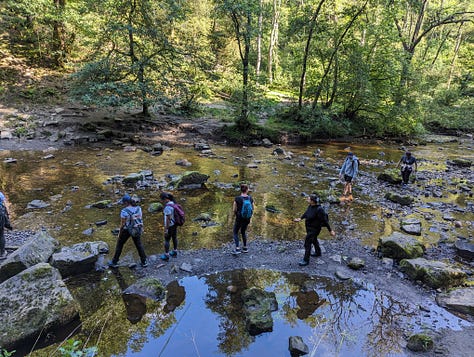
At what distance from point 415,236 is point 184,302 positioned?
8608 millimetres

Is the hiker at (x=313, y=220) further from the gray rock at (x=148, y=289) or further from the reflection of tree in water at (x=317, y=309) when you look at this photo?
the gray rock at (x=148, y=289)

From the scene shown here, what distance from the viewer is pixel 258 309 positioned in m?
7.59

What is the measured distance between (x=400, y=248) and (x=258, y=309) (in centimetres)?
515

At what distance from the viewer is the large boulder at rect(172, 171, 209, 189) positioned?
16.3 metres

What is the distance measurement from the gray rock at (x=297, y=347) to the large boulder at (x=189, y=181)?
35.2 ft

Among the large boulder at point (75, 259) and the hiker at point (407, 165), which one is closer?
the large boulder at point (75, 259)

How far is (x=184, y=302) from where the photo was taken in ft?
26.5

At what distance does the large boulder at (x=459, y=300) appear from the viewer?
7.82m

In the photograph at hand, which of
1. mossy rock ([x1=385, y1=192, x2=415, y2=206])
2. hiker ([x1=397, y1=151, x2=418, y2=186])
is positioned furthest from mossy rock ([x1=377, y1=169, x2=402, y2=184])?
mossy rock ([x1=385, y1=192, x2=415, y2=206])

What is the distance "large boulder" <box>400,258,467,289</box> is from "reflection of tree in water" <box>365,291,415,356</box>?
125 cm

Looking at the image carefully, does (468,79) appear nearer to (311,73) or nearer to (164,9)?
(311,73)

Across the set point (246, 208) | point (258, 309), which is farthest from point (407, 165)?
point (258, 309)

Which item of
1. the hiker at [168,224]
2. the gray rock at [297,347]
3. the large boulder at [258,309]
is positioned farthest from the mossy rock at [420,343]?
the hiker at [168,224]

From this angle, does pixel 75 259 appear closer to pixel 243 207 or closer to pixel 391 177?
pixel 243 207
